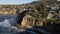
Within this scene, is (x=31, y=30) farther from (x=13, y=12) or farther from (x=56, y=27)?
(x=13, y=12)

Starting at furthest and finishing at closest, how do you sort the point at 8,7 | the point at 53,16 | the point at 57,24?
1. the point at 8,7
2. the point at 53,16
3. the point at 57,24

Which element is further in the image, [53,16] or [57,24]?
[53,16]

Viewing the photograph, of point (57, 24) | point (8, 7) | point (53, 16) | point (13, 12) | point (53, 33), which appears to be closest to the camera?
point (53, 33)

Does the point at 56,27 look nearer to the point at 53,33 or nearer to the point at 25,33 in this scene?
the point at 53,33

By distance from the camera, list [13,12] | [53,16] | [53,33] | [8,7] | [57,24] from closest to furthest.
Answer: [53,33], [57,24], [53,16], [13,12], [8,7]

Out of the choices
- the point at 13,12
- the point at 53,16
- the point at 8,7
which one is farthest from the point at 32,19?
the point at 8,7

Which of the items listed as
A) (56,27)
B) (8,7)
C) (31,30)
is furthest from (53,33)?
(8,7)

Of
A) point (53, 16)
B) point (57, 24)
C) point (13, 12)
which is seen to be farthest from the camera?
point (13, 12)

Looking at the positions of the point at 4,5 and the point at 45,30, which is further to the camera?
the point at 4,5
